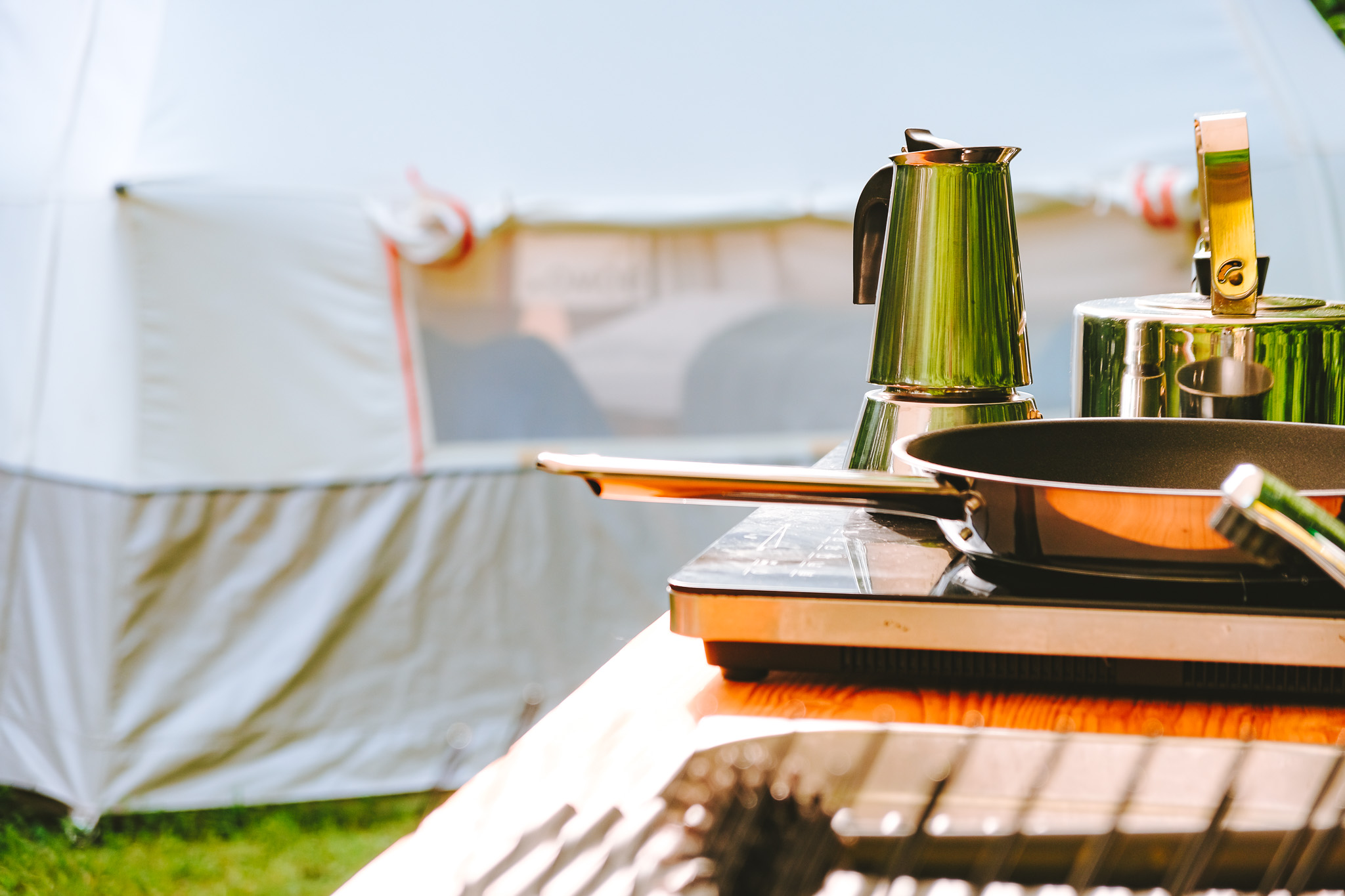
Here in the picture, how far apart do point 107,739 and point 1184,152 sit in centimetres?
221

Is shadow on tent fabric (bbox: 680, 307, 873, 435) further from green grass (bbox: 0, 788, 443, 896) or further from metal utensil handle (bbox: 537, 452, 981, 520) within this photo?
metal utensil handle (bbox: 537, 452, 981, 520)

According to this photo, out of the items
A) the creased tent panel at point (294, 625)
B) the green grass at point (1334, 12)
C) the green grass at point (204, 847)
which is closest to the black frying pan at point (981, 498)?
the green grass at point (204, 847)

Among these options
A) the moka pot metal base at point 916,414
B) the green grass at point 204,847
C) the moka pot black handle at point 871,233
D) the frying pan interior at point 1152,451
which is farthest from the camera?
the green grass at point 204,847

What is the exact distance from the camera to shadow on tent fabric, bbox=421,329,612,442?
84.7 inches

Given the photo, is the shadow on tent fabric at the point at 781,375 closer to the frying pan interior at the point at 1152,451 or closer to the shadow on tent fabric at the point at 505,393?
the shadow on tent fabric at the point at 505,393

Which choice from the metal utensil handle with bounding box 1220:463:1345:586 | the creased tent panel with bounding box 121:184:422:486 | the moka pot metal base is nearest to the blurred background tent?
the creased tent panel with bounding box 121:184:422:486

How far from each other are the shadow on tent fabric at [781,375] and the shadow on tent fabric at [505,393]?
20cm

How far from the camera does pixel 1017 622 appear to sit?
0.40 metres

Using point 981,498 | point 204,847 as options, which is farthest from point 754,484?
point 204,847

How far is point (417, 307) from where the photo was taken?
2.11m

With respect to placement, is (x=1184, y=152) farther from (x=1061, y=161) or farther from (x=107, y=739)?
(x=107, y=739)

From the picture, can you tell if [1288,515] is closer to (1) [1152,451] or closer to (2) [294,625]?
(1) [1152,451]

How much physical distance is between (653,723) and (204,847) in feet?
6.26

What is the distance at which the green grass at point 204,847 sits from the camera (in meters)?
1.90
